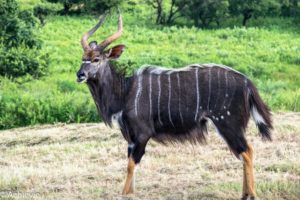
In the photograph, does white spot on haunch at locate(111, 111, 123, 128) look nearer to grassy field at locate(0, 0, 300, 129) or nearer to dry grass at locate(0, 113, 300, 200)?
dry grass at locate(0, 113, 300, 200)

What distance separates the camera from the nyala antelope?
7391 mm

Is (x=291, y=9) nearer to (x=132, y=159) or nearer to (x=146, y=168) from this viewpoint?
(x=146, y=168)

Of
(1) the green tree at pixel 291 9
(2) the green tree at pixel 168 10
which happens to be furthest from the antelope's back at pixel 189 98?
(1) the green tree at pixel 291 9

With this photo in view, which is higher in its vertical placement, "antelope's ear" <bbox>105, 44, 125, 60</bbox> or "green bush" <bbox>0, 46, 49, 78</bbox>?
"antelope's ear" <bbox>105, 44, 125, 60</bbox>

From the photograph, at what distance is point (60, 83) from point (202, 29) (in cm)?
1626

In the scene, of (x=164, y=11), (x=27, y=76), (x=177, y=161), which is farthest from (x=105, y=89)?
(x=164, y=11)

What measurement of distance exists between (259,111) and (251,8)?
3234 cm

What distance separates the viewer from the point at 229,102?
24.4 ft

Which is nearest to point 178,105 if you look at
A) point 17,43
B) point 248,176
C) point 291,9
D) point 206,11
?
point 248,176

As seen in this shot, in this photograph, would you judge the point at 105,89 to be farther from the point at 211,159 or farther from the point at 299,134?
the point at 299,134

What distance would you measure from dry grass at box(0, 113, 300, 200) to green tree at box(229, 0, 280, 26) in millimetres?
26772

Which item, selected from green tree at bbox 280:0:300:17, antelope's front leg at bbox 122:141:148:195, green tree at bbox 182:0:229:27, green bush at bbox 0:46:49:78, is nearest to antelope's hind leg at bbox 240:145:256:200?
antelope's front leg at bbox 122:141:148:195

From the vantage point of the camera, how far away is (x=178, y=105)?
297 inches

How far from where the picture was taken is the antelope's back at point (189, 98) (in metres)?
7.43
